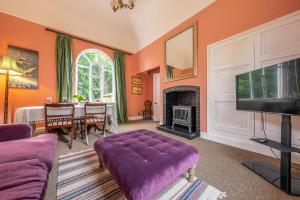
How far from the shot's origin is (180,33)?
380 cm

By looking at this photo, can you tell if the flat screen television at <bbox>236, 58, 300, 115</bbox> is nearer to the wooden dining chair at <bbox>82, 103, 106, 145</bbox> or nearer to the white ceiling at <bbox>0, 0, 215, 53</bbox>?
the white ceiling at <bbox>0, 0, 215, 53</bbox>

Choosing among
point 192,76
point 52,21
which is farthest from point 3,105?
point 192,76

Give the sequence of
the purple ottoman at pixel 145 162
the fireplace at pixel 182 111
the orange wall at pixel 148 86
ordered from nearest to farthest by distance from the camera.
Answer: the purple ottoman at pixel 145 162
the fireplace at pixel 182 111
the orange wall at pixel 148 86

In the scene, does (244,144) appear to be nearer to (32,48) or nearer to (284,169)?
(284,169)

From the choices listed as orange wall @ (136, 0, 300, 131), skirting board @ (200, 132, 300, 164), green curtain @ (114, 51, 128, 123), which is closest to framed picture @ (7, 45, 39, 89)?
green curtain @ (114, 51, 128, 123)

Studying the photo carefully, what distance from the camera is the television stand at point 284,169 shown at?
1326mm

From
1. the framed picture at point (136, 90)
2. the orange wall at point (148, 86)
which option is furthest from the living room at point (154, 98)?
the orange wall at point (148, 86)

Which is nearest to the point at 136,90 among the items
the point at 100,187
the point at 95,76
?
the point at 95,76

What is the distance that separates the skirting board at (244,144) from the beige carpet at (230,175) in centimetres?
12

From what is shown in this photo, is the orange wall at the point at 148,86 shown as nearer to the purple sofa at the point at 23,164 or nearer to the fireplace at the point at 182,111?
the fireplace at the point at 182,111

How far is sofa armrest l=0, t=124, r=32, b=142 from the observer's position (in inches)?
60.4

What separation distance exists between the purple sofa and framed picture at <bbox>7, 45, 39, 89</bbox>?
8.21 feet

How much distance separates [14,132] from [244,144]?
3.53 meters

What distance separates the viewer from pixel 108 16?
456 cm
